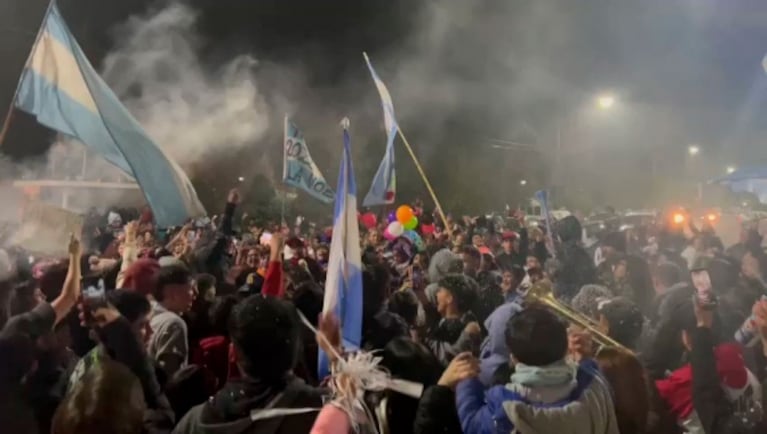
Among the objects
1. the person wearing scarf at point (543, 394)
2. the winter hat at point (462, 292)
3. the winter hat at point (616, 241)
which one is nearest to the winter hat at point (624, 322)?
the winter hat at point (462, 292)

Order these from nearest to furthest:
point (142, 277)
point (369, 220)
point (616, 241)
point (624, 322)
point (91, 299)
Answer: point (624, 322) → point (91, 299) → point (142, 277) → point (616, 241) → point (369, 220)

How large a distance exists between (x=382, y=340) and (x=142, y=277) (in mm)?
1095

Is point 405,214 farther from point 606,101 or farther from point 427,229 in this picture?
point 606,101

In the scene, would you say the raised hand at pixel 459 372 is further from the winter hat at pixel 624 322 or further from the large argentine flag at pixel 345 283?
the winter hat at pixel 624 322

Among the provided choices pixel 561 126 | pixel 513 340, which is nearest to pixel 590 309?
pixel 513 340

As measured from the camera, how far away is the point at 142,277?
304cm

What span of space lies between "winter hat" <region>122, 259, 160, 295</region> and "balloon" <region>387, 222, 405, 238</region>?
7.67ft

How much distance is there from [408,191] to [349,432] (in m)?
3.54

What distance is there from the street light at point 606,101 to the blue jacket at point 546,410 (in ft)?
8.62

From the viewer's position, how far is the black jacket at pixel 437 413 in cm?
220

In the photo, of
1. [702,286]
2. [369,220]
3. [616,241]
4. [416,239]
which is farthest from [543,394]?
[369,220]

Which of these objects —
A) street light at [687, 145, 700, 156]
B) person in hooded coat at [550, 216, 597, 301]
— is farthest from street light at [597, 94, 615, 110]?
person in hooded coat at [550, 216, 597, 301]

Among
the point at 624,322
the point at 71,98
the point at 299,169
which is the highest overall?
the point at 71,98

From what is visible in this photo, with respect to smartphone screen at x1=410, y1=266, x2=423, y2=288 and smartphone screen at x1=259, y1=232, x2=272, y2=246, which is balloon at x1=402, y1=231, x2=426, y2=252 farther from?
smartphone screen at x1=259, y1=232, x2=272, y2=246
